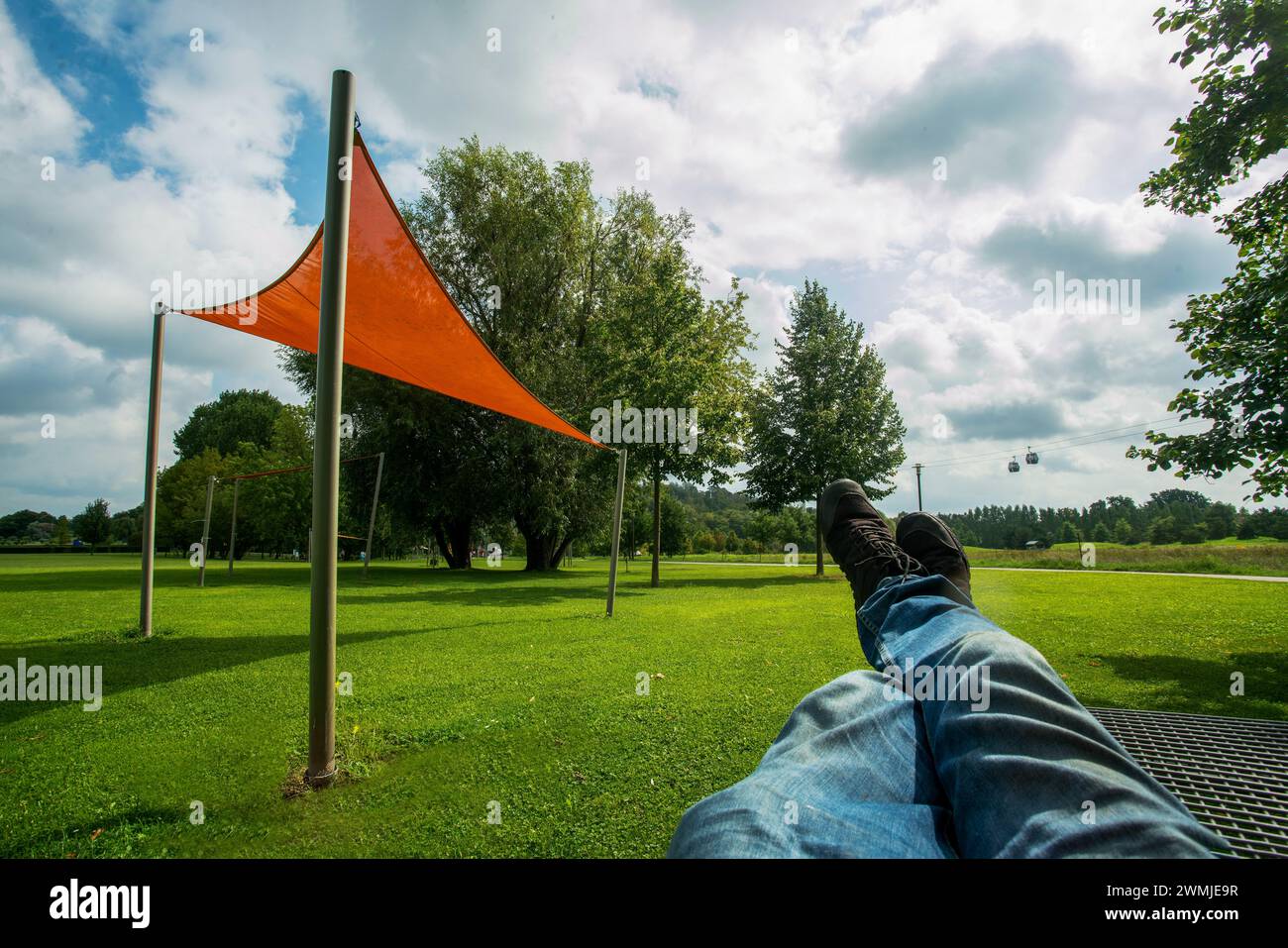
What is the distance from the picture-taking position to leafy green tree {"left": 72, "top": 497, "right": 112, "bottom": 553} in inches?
2052

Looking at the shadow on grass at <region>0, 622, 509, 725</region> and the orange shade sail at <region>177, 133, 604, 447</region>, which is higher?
the orange shade sail at <region>177, 133, 604, 447</region>

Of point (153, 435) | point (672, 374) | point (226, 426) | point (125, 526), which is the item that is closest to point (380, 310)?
point (153, 435)

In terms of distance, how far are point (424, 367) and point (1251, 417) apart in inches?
285

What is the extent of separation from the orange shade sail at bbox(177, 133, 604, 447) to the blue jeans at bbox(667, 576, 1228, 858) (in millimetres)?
4939

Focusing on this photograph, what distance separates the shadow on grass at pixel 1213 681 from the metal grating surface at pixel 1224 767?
1.50 metres

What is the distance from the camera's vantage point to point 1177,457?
15.5 ft

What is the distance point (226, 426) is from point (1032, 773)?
5374 centimetres

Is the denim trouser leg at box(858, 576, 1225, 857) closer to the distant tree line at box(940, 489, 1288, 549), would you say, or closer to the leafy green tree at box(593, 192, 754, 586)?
the leafy green tree at box(593, 192, 754, 586)

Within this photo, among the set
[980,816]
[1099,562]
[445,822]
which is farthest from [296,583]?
[1099,562]

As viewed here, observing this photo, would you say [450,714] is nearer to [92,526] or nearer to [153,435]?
[153,435]

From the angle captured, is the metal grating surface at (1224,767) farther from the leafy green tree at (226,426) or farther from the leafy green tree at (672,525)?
the leafy green tree at (226,426)

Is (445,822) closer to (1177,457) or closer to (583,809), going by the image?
(583,809)

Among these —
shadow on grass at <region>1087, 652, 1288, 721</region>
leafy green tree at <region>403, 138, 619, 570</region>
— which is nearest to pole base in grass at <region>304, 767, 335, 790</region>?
shadow on grass at <region>1087, 652, 1288, 721</region>
